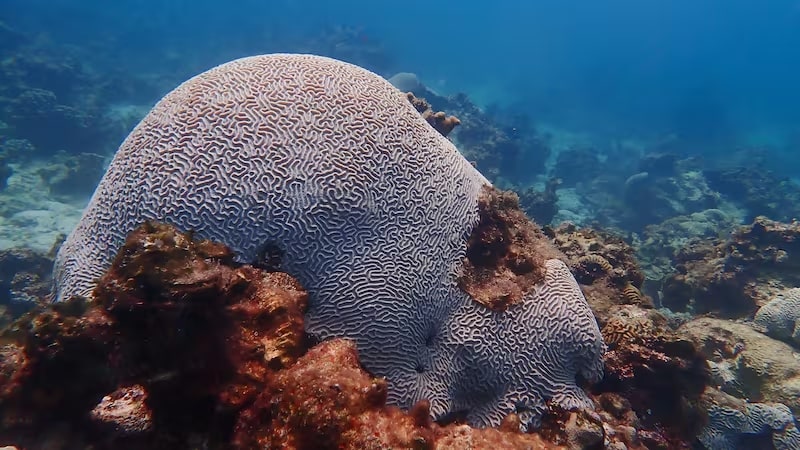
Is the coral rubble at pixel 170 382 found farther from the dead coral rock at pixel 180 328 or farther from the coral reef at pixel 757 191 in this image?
the coral reef at pixel 757 191

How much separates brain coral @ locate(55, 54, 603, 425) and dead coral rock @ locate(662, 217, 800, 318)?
6577 millimetres

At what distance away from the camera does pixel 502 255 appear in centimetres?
466

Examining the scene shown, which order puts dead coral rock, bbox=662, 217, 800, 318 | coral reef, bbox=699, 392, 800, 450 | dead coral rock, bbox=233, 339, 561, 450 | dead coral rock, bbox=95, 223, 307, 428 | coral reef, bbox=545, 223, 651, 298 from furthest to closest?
dead coral rock, bbox=662, 217, 800, 318 < coral reef, bbox=545, 223, 651, 298 < coral reef, bbox=699, 392, 800, 450 < dead coral rock, bbox=95, 223, 307, 428 < dead coral rock, bbox=233, 339, 561, 450

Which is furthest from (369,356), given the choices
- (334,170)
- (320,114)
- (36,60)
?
(36,60)

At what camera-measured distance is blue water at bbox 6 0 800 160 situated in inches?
1618

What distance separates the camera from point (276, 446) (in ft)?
7.94

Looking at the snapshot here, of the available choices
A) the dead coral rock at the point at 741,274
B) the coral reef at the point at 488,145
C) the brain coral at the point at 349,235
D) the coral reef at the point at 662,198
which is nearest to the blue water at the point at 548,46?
the coral reef at the point at 488,145

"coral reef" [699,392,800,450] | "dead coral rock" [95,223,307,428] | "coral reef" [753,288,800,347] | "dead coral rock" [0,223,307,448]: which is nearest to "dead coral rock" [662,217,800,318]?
"coral reef" [753,288,800,347]

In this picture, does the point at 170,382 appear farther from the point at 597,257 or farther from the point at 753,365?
the point at 753,365

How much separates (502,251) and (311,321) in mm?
2140

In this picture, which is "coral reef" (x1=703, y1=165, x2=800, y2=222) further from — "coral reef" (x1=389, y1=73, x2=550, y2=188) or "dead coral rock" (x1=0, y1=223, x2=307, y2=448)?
"dead coral rock" (x1=0, y1=223, x2=307, y2=448)

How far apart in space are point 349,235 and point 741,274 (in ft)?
29.4

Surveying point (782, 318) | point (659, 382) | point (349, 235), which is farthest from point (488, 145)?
point (349, 235)

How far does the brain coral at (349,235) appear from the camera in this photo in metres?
3.92
